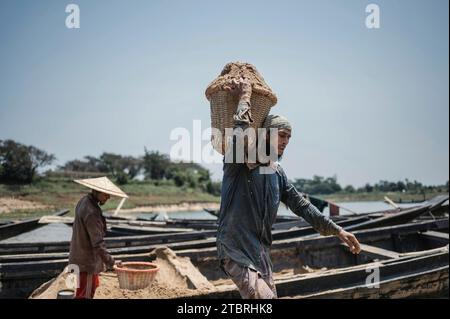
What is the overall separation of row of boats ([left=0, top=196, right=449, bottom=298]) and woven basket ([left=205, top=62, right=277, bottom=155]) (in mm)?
2018

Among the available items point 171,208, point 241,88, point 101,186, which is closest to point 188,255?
point 101,186

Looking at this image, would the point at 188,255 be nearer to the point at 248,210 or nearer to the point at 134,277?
the point at 134,277

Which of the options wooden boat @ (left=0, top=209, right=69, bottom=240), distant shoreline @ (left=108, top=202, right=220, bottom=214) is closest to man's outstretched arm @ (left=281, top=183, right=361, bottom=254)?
wooden boat @ (left=0, top=209, right=69, bottom=240)

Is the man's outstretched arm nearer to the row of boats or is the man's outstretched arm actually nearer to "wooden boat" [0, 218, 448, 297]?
the row of boats

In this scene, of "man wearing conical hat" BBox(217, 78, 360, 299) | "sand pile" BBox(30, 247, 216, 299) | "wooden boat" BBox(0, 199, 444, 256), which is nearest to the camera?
"man wearing conical hat" BBox(217, 78, 360, 299)

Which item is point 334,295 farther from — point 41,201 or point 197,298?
point 41,201

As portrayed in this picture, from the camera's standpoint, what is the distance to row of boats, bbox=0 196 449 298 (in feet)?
13.0

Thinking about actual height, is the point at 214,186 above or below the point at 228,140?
below

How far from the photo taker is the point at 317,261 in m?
5.82

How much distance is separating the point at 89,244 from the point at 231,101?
7.00 feet

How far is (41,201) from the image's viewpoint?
1627 centimetres

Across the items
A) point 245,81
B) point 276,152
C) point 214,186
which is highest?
point 245,81
